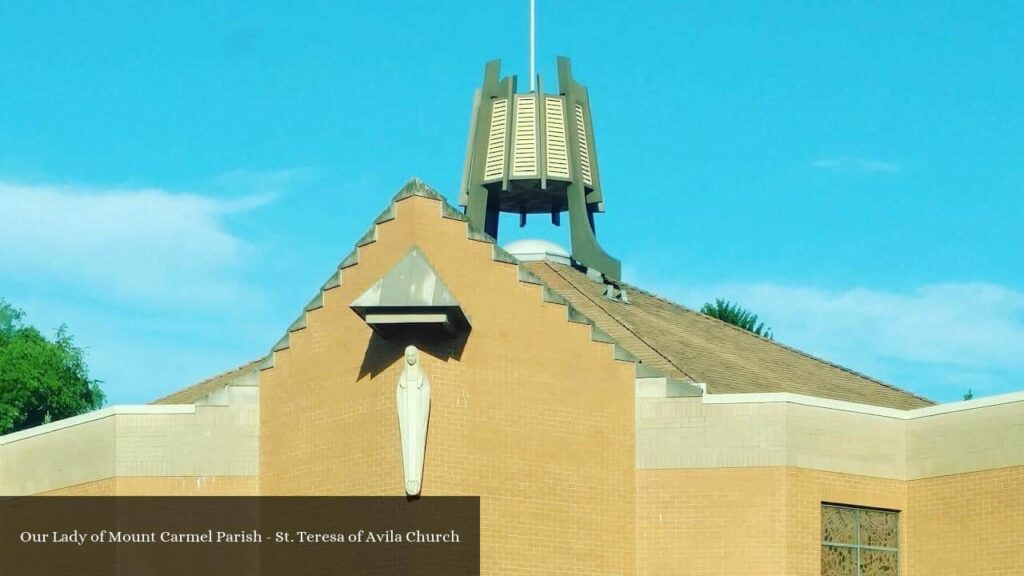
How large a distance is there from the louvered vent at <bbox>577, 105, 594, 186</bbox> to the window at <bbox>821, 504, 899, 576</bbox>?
39.9 feet

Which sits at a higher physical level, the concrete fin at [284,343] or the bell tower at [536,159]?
the bell tower at [536,159]

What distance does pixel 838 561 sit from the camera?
40.3m

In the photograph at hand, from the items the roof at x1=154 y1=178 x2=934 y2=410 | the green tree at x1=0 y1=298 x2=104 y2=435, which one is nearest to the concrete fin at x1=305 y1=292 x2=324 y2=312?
the roof at x1=154 y1=178 x2=934 y2=410

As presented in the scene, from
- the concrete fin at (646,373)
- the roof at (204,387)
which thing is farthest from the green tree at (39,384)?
the concrete fin at (646,373)

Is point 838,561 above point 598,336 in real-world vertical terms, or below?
below

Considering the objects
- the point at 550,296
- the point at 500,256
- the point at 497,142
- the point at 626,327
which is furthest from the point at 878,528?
the point at 497,142

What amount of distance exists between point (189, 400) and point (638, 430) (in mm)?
11500

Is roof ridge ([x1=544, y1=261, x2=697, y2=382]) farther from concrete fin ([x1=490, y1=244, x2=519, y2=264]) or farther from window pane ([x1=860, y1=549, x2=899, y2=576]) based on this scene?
window pane ([x1=860, y1=549, x2=899, y2=576])

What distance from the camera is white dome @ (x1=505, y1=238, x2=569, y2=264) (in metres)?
50.0

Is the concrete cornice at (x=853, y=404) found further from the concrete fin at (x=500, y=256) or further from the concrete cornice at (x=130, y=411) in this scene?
the concrete cornice at (x=130, y=411)

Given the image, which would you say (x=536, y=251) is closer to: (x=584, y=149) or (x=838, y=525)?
(x=584, y=149)

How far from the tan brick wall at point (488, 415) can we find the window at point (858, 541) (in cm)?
357

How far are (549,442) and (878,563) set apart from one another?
657cm

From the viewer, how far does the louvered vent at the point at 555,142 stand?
49.6m
